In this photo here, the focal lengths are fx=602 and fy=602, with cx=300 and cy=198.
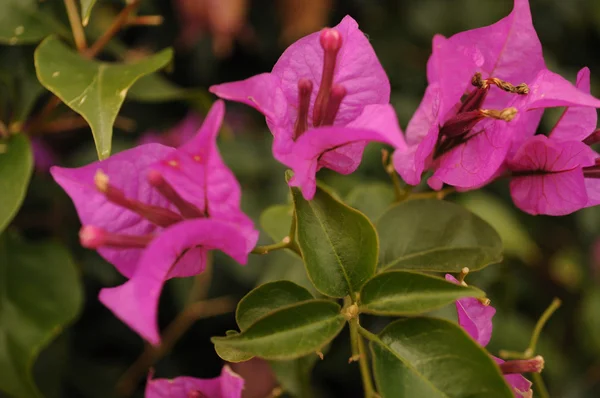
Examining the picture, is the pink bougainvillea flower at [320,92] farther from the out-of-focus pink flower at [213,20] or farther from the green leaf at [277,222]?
the out-of-focus pink flower at [213,20]

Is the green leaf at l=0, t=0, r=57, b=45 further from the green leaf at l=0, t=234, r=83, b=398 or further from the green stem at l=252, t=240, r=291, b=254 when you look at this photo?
the green stem at l=252, t=240, r=291, b=254

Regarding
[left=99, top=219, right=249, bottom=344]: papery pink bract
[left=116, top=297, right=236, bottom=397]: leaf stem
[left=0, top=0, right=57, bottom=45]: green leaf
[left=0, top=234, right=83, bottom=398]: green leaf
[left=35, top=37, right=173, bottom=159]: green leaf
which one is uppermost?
[left=0, top=0, right=57, bottom=45]: green leaf

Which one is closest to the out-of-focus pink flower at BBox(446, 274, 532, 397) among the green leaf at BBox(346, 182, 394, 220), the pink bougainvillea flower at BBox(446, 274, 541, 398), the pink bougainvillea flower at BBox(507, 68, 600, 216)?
the pink bougainvillea flower at BBox(446, 274, 541, 398)

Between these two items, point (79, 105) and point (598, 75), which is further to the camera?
point (598, 75)

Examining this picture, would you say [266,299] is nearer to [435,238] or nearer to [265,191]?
[435,238]

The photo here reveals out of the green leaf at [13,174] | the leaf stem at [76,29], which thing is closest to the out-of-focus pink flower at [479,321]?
the green leaf at [13,174]

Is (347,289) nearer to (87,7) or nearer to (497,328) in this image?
(87,7)

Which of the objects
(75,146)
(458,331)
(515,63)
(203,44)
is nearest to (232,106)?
(203,44)

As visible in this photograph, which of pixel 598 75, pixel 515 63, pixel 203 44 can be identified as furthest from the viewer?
pixel 598 75
